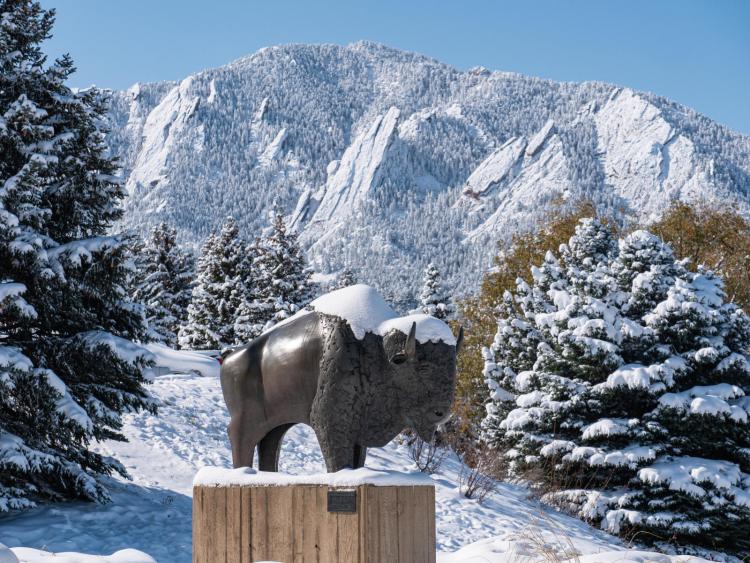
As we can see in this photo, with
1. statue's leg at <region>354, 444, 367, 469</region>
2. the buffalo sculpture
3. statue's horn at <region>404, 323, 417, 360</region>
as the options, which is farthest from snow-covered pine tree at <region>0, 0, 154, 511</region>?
statue's horn at <region>404, 323, 417, 360</region>

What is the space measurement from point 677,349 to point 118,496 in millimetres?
9875

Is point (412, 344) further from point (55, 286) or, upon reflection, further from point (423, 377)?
point (55, 286)

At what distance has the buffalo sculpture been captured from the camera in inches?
190

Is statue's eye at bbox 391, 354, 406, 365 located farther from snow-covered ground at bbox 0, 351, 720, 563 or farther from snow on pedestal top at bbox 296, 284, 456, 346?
snow-covered ground at bbox 0, 351, 720, 563

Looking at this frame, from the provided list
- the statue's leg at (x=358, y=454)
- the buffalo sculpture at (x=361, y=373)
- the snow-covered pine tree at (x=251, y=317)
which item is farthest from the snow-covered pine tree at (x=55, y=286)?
the snow-covered pine tree at (x=251, y=317)

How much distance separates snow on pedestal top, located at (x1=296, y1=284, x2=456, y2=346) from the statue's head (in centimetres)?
4

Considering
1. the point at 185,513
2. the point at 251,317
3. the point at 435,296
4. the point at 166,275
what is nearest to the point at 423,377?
the point at 185,513

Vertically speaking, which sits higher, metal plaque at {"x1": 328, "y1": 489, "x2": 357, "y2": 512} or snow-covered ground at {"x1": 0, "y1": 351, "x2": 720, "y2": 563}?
metal plaque at {"x1": 328, "y1": 489, "x2": 357, "y2": 512}

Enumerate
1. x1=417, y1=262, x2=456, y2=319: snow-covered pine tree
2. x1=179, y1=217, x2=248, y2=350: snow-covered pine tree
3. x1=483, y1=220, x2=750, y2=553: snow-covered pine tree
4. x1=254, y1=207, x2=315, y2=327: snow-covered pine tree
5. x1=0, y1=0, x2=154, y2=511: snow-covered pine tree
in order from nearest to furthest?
x1=0, y1=0, x2=154, y2=511: snow-covered pine tree → x1=483, y1=220, x2=750, y2=553: snow-covered pine tree → x1=254, y1=207, x2=315, y2=327: snow-covered pine tree → x1=417, y1=262, x2=456, y2=319: snow-covered pine tree → x1=179, y1=217, x2=248, y2=350: snow-covered pine tree

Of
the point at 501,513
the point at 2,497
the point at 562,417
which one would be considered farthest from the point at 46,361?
the point at 562,417

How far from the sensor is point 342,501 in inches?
172

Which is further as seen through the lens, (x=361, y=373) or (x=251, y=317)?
(x=251, y=317)

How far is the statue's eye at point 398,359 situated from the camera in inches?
189

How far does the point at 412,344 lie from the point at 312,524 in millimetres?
1267
